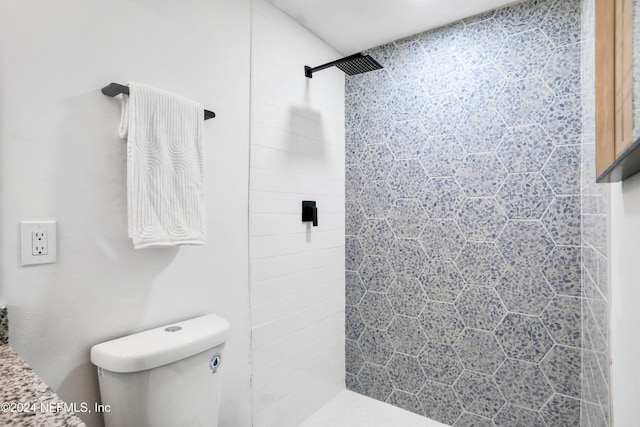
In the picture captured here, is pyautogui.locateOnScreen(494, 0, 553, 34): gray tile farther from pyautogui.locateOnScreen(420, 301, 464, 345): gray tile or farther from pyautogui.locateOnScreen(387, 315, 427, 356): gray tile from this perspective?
pyautogui.locateOnScreen(387, 315, 427, 356): gray tile

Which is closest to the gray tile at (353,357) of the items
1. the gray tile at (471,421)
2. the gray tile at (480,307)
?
the gray tile at (471,421)

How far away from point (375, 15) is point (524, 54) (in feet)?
2.61

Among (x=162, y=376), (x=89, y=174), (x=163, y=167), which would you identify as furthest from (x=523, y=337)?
(x=89, y=174)

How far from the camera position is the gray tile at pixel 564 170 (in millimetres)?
1597

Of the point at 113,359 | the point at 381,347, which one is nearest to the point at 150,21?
the point at 113,359

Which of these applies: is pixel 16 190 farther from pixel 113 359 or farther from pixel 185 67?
pixel 185 67

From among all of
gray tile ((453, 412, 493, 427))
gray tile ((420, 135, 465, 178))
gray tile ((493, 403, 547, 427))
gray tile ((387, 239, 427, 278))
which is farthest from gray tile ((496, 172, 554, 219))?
gray tile ((453, 412, 493, 427))

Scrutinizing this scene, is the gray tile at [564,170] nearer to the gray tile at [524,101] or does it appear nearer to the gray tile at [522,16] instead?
the gray tile at [524,101]

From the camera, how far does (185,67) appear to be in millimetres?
1395

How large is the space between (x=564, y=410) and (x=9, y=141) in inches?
93.9

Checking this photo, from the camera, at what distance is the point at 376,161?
221 cm

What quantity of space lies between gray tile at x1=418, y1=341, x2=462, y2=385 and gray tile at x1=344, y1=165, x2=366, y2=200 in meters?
1.02

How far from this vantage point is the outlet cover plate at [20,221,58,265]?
37.7 inches

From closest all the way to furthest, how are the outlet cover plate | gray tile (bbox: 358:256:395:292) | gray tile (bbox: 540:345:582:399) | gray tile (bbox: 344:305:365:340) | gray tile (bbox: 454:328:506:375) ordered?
the outlet cover plate
gray tile (bbox: 540:345:582:399)
gray tile (bbox: 454:328:506:375)
gray tile (bbox: 358:256:395:292)
gray tile (bbox: 344:305:365:340)
